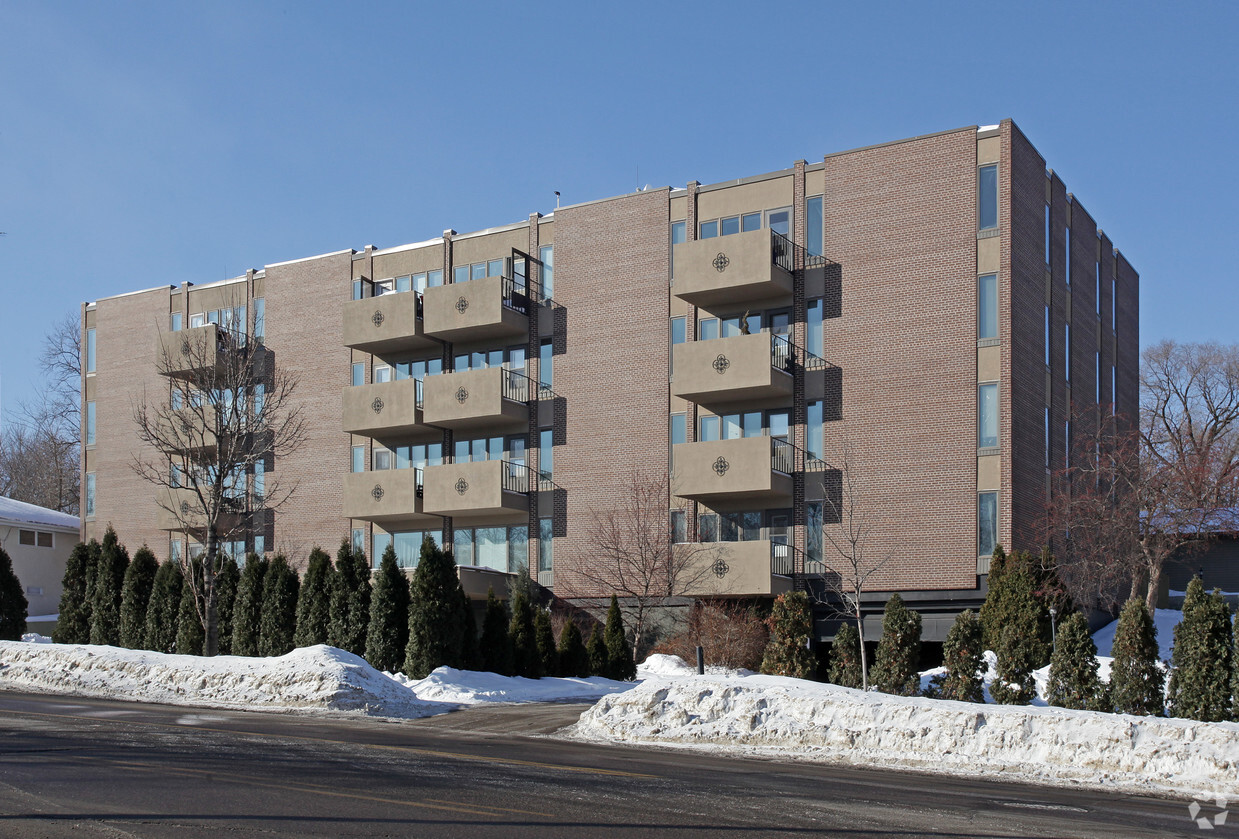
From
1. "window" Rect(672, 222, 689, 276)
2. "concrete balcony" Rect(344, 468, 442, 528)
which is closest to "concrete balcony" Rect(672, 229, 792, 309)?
"window" Rect(672, 222, 689, 276)

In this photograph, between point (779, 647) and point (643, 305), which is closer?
point (779, 647)

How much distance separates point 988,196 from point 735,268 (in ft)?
24.9

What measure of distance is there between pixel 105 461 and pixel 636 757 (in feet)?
134

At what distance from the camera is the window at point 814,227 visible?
36750mm

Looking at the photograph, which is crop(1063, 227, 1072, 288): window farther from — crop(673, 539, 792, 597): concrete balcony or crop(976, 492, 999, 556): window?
crop(673, 539, 792, 597): concrete balcony

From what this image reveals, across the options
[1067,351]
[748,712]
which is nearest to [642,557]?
[1067,351]

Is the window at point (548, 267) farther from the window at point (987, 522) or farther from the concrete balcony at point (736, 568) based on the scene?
the window at point (987, 522)

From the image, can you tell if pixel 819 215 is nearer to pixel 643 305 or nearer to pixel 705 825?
Answer: pixel 643 305

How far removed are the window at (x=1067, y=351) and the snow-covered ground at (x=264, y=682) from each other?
20.3 metres

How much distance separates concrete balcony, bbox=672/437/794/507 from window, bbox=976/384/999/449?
5.77 m

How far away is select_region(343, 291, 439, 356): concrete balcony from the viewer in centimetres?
4200

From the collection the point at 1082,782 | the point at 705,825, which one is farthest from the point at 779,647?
the point at 705,825

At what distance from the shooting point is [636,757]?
15859 millimetres

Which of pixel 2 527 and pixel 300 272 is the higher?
pixel 300 272
